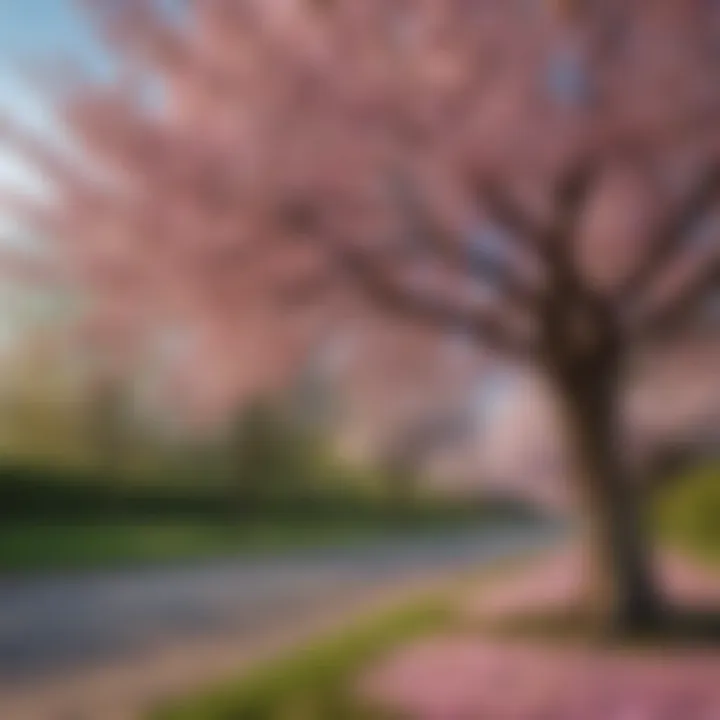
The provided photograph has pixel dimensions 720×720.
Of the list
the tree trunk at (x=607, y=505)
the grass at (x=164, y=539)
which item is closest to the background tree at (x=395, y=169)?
the tree trunk at (x=607, y=505)

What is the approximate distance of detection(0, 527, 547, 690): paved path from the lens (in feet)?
2.67

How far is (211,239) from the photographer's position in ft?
2.88

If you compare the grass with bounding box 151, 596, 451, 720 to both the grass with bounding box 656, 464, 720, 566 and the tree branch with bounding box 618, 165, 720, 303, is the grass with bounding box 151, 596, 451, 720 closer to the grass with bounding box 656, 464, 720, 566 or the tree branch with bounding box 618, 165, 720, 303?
the grass with bounding box 656, 464, 720, 566

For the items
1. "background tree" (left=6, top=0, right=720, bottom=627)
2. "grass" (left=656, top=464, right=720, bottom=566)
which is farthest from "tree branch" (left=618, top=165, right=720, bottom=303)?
"grass" (left=656, top=464, right=720, bottom=566)

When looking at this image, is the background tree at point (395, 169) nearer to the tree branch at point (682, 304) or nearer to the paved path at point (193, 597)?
the tree branch at point (682, 304)

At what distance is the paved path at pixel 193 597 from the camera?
2.67 ft

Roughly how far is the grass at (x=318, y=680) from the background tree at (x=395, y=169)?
0.18m

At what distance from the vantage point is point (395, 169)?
0.89 metres

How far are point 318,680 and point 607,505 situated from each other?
11.5 inches

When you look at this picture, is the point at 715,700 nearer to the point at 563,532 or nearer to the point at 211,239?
the point at 563,532

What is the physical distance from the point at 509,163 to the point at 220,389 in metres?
0.32

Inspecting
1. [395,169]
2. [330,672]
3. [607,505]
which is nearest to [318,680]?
[330,672]

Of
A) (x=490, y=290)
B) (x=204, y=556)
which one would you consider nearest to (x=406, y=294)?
(x=490, y=290)

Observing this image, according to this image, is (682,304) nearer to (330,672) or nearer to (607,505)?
(607,505)
